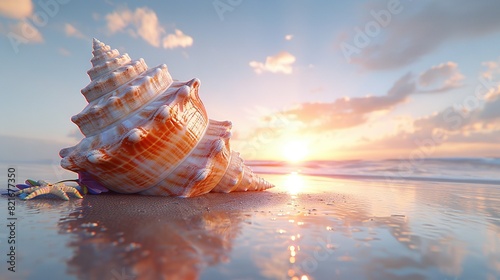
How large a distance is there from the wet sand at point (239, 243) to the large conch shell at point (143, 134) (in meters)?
0.55

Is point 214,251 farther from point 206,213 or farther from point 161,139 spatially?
point 161,139

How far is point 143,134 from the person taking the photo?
11.9 feet

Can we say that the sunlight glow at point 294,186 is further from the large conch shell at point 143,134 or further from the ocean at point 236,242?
the ocean at point 236,242

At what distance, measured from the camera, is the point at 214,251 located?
1.84 metres

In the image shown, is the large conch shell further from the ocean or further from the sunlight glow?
the sunlight glow

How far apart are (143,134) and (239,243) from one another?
2201mm

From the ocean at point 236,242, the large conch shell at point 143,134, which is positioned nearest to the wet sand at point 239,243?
the ocean at point 236,242

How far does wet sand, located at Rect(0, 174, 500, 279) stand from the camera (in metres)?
1.55

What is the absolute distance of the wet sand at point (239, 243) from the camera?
1.55 metres

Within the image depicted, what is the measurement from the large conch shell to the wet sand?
0.55 metres

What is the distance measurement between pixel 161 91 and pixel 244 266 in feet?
10.9

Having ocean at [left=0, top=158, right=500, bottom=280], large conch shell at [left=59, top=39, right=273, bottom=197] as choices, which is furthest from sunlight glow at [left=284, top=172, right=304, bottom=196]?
ocean at [left=0, top=158, right=500, bottom=280]

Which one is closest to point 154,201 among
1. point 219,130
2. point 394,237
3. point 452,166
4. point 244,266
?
point 219,130

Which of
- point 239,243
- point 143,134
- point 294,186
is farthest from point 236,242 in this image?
point 294,186
